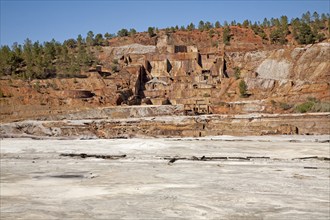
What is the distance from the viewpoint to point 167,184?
41.7 feet

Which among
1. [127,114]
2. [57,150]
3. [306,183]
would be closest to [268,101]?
[127,114]

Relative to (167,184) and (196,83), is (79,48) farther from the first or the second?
(167,184)

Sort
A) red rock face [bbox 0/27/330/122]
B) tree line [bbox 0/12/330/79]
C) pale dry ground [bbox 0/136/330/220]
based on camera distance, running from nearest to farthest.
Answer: pale dry ground [bbox 0/136/330/220], red rock face [bbox 0/27/330/122], tree line [bbox 0/12/330/79]

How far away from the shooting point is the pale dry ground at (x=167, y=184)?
9.53m

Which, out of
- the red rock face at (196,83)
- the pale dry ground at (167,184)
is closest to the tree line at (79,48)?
the red rock face at (196,83)

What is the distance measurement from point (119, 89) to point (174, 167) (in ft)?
111

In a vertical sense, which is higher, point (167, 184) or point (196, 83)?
point (196, 83)

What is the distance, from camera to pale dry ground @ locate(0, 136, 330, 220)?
9.53m

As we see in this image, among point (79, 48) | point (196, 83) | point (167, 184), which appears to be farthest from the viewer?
point (79, 48)

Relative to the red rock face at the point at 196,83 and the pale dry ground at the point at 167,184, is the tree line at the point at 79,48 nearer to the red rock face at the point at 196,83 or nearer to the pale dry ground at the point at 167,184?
the red rock face at the point at 196,83

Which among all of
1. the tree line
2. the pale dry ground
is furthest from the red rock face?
the pale dry ground

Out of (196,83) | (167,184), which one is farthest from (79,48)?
(167,184)

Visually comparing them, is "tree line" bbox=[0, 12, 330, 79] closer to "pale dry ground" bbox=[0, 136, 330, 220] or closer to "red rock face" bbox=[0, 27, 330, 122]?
"red rock face" bbox=[0, 27, 330, 122]

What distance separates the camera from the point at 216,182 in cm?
1289
